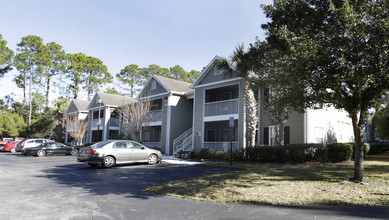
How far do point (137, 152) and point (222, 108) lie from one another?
8699 millimetres

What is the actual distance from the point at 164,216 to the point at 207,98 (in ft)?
62.9

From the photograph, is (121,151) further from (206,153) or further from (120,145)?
(206,153)

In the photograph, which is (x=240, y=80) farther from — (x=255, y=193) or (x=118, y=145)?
(x=255, y=193)

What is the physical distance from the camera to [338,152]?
16.7 meters

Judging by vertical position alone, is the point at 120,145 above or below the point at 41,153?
above

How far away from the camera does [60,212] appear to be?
6.22 meters

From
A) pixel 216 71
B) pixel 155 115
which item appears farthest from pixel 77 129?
pixel 216 71

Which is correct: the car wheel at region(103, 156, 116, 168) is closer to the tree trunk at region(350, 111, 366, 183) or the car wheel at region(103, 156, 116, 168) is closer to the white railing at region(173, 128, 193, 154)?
the white railing at region(173, 128, 193, 154)

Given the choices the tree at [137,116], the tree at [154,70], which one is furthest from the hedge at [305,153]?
the tree at [154,70]

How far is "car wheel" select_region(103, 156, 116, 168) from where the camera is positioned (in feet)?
49.1

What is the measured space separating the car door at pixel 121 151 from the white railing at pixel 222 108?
900 centimetres

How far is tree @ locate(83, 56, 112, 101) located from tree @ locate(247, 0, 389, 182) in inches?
1915

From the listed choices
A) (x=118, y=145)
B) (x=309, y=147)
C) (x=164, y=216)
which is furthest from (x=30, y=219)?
(x=309, y=147)

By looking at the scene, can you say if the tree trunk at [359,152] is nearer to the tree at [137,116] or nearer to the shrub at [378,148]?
the shrub at [378,148]
